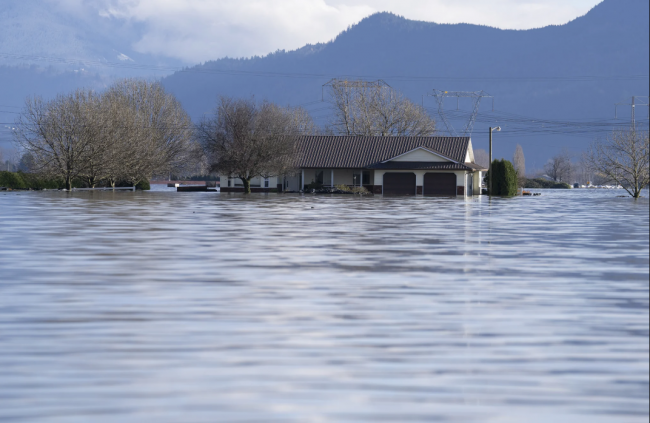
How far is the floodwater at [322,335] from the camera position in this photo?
6844mm

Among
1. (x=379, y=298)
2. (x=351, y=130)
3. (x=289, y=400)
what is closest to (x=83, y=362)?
(x=289, y=400)

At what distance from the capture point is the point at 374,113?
126m

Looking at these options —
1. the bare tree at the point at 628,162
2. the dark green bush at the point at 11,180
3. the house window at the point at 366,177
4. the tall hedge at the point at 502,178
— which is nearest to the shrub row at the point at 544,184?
the house window at the point at 366,177

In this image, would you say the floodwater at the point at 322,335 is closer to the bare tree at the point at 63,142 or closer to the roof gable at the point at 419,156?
the bare tree at the point at 63,142

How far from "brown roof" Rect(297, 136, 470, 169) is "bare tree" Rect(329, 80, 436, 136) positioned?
21314 millimetres

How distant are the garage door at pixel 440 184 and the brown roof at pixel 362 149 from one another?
4.76 metres

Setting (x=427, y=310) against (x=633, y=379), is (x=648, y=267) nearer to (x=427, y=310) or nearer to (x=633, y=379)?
(x=427, y=310)

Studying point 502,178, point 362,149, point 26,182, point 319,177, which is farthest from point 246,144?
point 502,178

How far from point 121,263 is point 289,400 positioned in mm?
11178

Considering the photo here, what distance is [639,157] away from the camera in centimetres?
7769

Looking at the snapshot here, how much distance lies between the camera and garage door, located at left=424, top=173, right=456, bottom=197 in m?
90.4

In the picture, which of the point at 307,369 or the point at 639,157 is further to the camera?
the point at 639,157

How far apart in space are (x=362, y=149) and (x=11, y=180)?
38092 millimetres

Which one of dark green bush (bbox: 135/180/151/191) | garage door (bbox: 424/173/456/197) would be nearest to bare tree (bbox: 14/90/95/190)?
dark green bush (bbox: 135/180/151/191)
